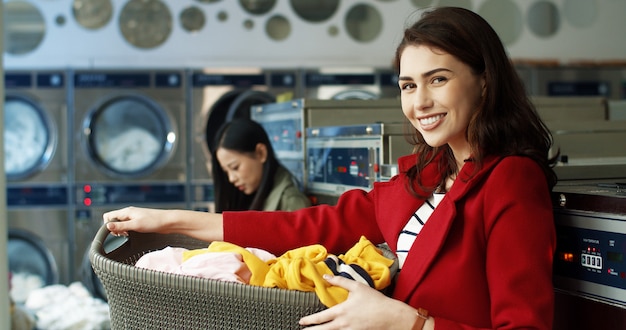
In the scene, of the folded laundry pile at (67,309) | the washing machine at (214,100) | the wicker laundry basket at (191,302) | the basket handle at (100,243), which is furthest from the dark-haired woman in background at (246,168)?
the wicker laundry basket at (191,302)

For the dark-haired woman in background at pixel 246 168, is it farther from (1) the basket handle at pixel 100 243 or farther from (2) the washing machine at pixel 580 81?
(2) the washing machine at pixel 580 81

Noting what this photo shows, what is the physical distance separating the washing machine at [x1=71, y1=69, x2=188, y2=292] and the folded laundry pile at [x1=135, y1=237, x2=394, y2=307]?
→ 433cm

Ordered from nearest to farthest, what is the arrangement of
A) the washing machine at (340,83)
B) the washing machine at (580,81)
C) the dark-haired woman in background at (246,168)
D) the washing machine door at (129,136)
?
the dark-haired woman in background at (246,168) < the washing machine door at (129,136) < the washing machine at (340,83) < the washing machine at (580,81)

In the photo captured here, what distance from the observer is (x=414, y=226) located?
1572 millimetres

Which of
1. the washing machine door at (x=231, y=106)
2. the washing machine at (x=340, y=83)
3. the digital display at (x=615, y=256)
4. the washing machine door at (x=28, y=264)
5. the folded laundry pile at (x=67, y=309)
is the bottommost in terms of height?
the folded laundry pile at (x=67, y=309)

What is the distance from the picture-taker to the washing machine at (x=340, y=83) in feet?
19.7

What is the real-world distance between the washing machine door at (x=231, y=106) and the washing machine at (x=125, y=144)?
0.65ft

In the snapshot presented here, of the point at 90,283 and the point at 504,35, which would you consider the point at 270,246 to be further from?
the point at 504,35

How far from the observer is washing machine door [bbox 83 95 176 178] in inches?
225

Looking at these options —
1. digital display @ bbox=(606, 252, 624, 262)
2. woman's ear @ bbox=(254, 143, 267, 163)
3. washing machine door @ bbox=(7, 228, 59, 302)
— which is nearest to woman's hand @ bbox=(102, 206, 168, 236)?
digital display @ bbox=(606, 252, 624, 262)

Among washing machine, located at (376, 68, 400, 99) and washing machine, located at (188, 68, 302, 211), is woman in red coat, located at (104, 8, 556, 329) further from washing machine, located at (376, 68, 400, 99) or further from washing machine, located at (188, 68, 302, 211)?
washing machine, located at (376, 68, 400, 99)

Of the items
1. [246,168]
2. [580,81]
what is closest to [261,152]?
[246,168]

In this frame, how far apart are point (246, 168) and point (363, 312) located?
2.63 metres

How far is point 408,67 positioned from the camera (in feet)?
4.90
